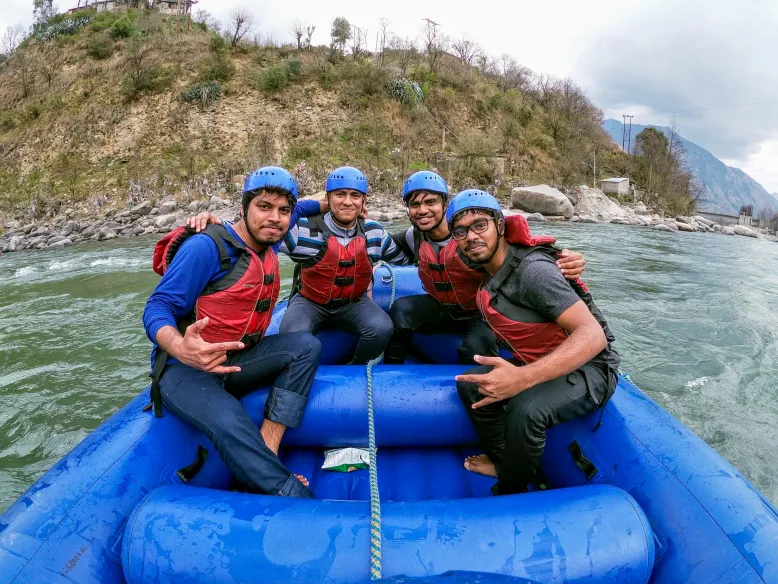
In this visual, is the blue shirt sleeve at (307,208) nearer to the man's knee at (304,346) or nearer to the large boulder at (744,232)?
the man's knee at (304,346)

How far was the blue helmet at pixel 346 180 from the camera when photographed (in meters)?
2.83

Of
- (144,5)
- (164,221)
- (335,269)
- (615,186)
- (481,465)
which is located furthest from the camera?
(144,5)

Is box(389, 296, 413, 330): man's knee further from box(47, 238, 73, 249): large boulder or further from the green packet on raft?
box(47, 238, 73, 249): large boulder

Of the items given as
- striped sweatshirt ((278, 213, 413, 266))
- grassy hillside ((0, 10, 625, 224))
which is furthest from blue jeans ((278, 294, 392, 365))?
grassy hillside ((0, 10, 625, 224))

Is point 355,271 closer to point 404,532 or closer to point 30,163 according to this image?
point 404,532

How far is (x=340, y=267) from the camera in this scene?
2.91m

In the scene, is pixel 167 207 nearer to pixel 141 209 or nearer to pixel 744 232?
pixel 141 209

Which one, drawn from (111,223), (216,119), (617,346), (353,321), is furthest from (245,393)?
(216,119)

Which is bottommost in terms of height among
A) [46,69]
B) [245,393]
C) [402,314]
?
[245,393]

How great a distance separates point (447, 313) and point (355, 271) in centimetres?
62

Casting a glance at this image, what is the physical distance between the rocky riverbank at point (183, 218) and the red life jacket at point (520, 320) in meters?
11.4

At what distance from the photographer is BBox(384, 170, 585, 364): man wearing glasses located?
2.67 meters

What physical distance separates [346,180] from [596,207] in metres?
16.9

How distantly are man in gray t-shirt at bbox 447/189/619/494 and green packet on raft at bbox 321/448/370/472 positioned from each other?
473 millimetres
